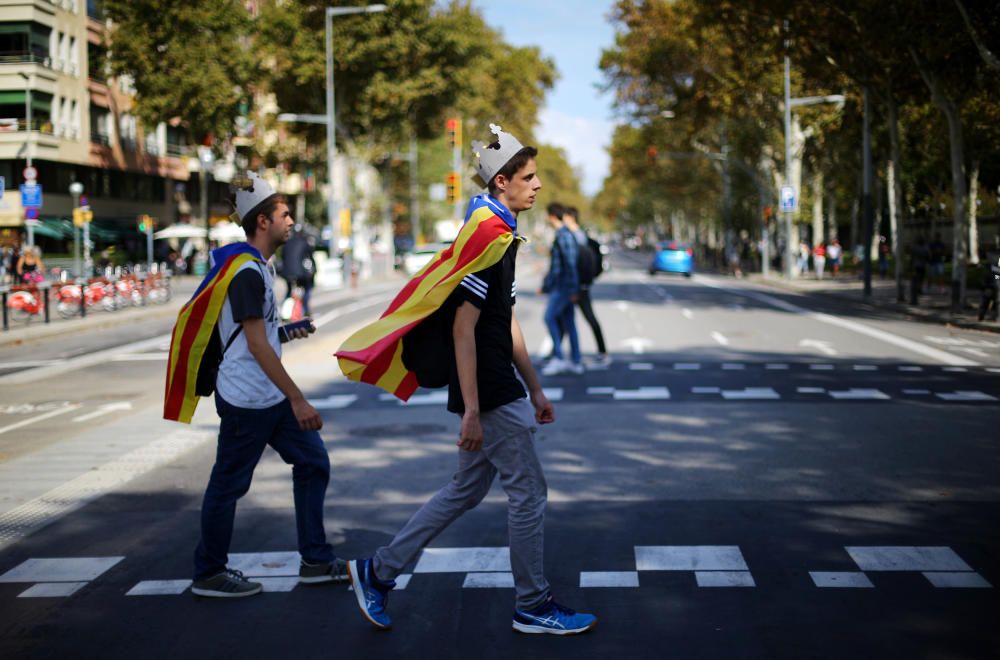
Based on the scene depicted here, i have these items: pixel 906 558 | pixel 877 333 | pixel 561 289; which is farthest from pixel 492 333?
pixel 877 333

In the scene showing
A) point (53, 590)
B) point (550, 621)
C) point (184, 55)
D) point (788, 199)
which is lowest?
point (53, 590)

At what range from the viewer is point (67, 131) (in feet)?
177

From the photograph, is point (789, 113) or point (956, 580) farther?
point (789, 113)

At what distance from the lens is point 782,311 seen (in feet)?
93.7

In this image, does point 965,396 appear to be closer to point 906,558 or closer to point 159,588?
point 906,558

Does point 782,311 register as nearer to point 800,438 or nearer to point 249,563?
point 800,438

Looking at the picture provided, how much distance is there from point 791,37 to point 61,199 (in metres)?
36.0

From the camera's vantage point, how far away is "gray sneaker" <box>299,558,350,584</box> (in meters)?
5.92

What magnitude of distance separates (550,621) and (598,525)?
2.01 metres

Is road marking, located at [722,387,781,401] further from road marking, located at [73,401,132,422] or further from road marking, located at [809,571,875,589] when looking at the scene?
road marking, located at [809,571,875,589]

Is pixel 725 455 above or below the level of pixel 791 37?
below

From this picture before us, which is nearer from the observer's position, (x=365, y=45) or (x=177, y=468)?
(x=177, y=468)

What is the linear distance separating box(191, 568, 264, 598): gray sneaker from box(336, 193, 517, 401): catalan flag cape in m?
→ 1.29

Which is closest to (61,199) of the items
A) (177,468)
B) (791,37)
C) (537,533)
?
(791,37)
